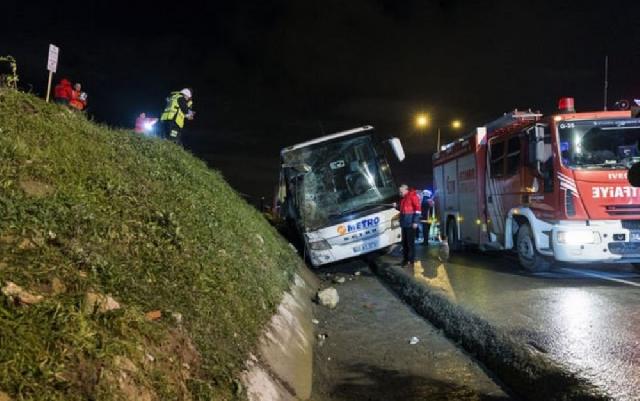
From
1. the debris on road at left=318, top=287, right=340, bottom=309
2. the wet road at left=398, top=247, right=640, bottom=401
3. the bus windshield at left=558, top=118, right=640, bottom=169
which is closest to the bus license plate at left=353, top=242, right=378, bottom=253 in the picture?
the wet road at left=398, top=247, right=640, bottom=401

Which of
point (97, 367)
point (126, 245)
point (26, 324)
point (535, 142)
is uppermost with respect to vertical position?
point (535, 142)

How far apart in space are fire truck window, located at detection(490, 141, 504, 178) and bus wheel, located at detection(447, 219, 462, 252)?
3244 millimetres

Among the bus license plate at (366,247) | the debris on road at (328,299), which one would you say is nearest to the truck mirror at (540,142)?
the bus license plate at (366,247)

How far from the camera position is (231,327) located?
4461 mm

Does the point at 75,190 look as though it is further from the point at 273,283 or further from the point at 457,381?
the point at 457,381

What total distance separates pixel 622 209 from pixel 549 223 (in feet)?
3.74

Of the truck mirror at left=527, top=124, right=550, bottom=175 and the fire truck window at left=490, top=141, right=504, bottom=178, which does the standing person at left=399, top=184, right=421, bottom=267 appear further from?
the truck mirror at left=527, top=124, right=550, bottom=175

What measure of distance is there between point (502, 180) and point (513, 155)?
693 mm

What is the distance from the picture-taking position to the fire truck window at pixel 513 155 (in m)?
10.5

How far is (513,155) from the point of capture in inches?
419

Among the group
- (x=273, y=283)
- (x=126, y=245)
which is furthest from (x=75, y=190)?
(x=273, y=283)

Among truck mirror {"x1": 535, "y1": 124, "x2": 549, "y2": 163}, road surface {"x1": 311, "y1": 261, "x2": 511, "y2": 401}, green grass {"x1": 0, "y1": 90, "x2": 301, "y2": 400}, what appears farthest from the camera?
truck mirror {"x1": 535, "y1": 124, "x2": 549, "y2": 163}

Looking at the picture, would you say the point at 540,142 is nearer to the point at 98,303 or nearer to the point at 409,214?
the point at 409,214

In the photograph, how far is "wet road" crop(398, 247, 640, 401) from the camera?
4.89 m
